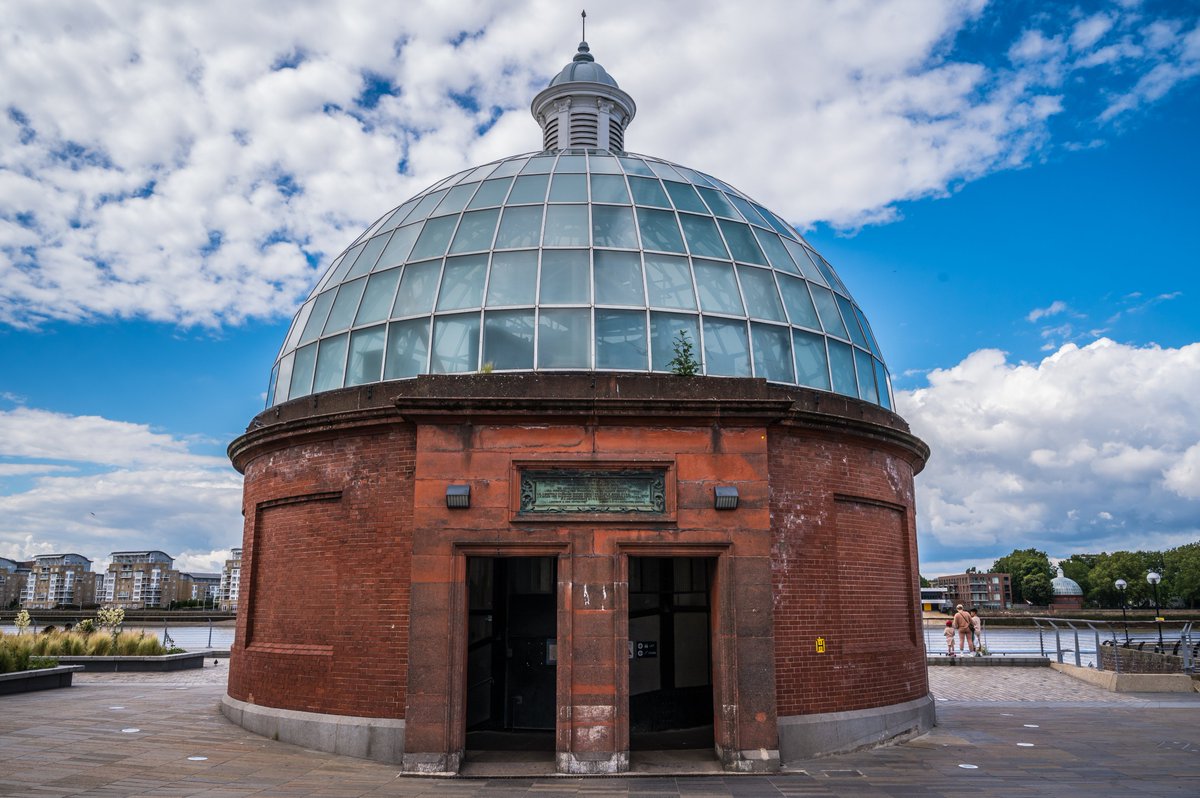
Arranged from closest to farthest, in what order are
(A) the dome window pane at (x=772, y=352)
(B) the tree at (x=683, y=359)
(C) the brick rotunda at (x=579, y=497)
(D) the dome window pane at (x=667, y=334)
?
(C) the brick rotunda at (x=579, y=497), (B) the tree at (x=683, y=359), (D) the dome window pane at (x=667, y=334), (A) the dome window pane at (x=772, y=352)

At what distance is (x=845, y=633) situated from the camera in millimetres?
13609

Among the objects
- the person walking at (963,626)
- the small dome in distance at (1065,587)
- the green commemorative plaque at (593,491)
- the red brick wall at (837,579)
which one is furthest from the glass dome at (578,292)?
the small dome in distance at (1065,587)

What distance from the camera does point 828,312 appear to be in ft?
55.4

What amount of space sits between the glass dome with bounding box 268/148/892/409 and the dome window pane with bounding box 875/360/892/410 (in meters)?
0.06

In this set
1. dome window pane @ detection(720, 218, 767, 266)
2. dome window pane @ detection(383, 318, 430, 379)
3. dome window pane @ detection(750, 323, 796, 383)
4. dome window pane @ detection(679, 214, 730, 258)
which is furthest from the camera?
dome window pane @ detection(720, 218, 767, 266)

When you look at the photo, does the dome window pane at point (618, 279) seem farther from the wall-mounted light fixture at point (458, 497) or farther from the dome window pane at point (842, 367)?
the wall-mounted light fixture at point (458, 497)

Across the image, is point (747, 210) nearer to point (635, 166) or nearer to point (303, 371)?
point (635, 166)

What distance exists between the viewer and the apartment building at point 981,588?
13888 centimetres

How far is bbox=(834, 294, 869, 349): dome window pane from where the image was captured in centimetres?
1741

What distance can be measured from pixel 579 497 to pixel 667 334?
3.67 metres

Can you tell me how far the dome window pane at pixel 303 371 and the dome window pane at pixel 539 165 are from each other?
5.67 meters

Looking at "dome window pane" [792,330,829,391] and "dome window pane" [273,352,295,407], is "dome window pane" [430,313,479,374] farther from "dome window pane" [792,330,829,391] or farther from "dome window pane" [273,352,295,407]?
"dome window pane" [792,330,829,391]

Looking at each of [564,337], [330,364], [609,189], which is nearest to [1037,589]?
[609,189]

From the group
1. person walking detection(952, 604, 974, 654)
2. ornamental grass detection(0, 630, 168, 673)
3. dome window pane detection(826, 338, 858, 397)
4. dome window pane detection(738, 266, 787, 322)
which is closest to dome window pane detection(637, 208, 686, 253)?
dome window pane detection(738, 266, 787, 322)
